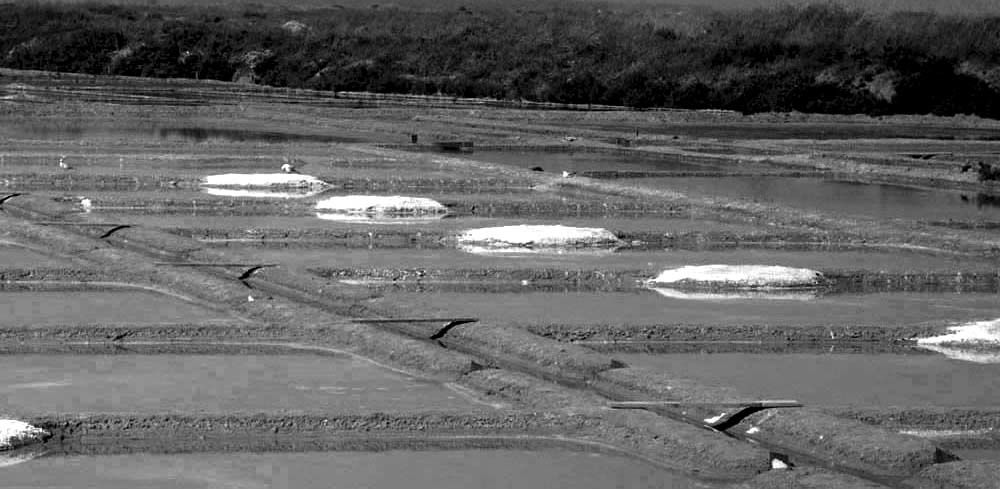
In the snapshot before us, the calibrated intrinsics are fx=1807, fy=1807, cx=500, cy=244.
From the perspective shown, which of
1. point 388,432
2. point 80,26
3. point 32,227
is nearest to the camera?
point 388,432

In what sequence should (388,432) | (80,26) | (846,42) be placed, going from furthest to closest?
(80,26), (846,42), (388,432)

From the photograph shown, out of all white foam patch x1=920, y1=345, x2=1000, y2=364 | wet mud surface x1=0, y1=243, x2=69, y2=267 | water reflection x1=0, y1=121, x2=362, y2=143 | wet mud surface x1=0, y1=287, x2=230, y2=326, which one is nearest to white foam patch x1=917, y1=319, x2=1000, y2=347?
white foam patch x1=920, y1=345, x2=1000, y2=364

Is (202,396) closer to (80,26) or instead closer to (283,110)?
(283,110)

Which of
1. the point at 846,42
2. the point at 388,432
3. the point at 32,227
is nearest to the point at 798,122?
the point at 846,42

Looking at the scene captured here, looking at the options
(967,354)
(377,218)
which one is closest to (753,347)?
(967,354)

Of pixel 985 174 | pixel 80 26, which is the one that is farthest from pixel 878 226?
pixel 80 26

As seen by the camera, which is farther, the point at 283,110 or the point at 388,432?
the point at 283,110

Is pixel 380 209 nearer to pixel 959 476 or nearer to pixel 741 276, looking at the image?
pixel 741 276
